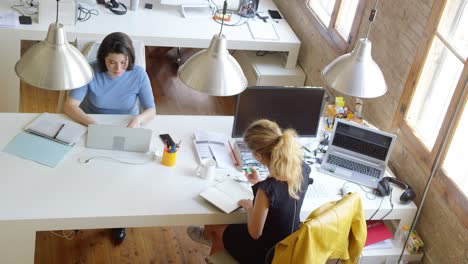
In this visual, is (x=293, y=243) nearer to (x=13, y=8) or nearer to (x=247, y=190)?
(x=247, y=190)

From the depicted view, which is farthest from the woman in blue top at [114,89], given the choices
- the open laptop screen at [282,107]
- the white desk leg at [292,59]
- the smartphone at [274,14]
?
the smartphone at [274,14]

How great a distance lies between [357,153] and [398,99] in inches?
17.1

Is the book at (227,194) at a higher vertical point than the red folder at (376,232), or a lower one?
higher

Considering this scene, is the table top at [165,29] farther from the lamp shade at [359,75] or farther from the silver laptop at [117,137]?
the lamp shade at [359,75]

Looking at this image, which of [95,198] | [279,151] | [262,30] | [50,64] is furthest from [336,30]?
[50,64]

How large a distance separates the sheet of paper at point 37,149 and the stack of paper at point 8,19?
1.36 meters

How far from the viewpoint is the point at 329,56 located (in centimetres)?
458

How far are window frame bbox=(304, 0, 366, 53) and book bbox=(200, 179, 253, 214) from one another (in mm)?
1551

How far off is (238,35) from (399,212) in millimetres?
2126

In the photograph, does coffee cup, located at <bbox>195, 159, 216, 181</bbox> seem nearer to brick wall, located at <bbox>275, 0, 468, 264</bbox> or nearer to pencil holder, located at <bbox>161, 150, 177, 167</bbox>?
pencil holder, located at <bbox>161, 150, 177, 167</bbox>

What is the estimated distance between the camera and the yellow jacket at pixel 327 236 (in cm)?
258

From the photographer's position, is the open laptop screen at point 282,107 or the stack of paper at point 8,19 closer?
the open laptop screen at point 282,107

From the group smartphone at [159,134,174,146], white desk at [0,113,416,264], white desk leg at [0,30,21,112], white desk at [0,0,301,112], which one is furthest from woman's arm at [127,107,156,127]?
white desk leg at [0,30,21,112]

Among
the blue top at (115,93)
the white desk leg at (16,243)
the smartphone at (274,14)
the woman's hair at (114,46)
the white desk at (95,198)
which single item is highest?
the woman's hair at (114,46)
